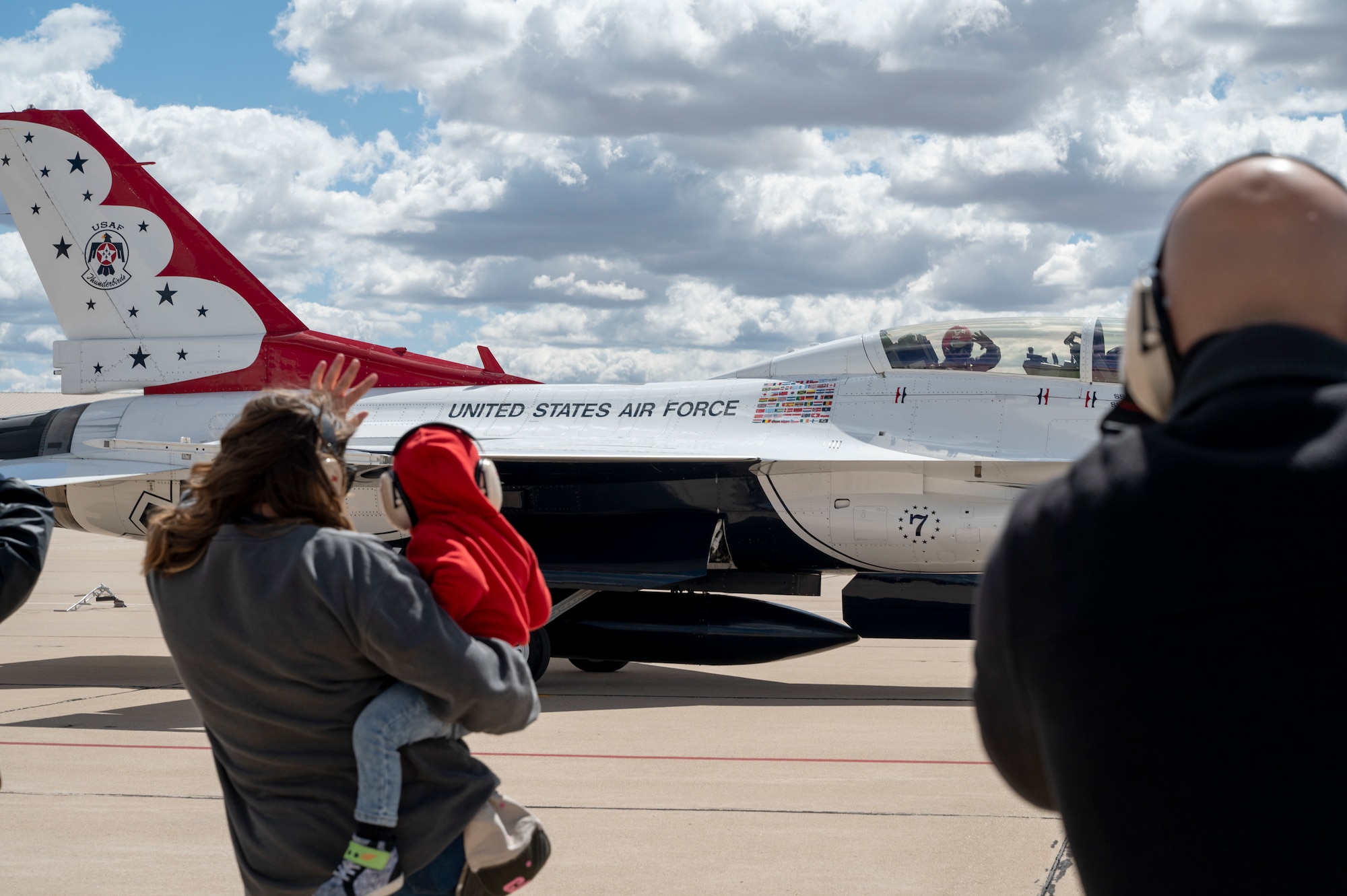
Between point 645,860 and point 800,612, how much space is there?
213 inches

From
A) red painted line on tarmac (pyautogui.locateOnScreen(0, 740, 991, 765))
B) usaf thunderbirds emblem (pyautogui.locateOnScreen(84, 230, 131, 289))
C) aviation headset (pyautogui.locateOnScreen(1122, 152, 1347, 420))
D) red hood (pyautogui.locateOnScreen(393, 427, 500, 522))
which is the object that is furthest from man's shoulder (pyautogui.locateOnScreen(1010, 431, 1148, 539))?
usaf thunderbirds emblem (pyautogui.locateOnScreen(84, 230, 131, 289))

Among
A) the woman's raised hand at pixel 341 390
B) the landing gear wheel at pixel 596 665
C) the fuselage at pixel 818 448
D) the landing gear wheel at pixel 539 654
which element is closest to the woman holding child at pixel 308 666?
the woman's raised hand at pixel 341 390

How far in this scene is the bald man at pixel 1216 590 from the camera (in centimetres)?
123

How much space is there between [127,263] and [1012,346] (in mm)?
Result: 9162

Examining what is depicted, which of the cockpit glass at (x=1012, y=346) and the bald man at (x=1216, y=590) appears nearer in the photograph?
the bald man at (x=1216, y=590)

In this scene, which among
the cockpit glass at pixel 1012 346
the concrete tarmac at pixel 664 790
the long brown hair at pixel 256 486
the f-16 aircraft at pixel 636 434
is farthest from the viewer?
the f-16 aircraft at pixel 636 434

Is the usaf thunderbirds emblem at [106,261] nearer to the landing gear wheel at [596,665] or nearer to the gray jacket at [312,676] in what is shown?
the landing gear wheel at [596,665]

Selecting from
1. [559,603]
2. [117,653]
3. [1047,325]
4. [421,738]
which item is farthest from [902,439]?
[117,653]

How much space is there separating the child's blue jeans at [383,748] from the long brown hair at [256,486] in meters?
0.42

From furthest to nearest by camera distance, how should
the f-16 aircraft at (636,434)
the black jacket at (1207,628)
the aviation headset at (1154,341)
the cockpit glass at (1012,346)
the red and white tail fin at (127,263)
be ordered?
the red and white tail fin at (127,263), the f-16 aircraft at (636,434), the cockpit glass at (1012,346), the aviation headset at (1154,341), the black jacket at (1207,628)

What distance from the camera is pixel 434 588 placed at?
2547 millimetres

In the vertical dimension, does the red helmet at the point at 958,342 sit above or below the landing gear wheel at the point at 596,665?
above

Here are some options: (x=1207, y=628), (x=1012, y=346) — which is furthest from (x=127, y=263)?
(x=1207, y=628)

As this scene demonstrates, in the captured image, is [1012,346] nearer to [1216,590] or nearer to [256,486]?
[256,486]
